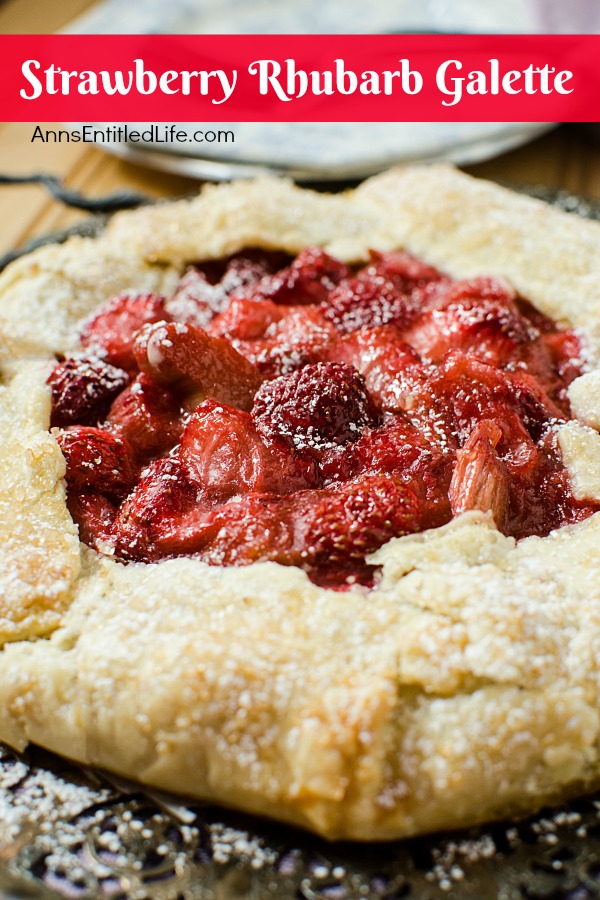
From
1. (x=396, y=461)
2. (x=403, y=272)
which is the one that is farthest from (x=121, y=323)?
(x=396, y=461)

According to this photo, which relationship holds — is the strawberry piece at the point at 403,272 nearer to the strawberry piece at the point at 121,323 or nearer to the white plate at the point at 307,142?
the strawberry piece at the point at 121,323

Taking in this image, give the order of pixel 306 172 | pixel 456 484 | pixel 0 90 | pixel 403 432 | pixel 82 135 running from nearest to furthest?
pixel 456 484 → pixel 403 432 → pixel 306 172 → pixel 82 135 → pixel 0 90

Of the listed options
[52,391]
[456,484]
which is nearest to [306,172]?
[52,391]

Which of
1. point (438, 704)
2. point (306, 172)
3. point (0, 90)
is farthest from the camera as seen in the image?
point (0, 90)

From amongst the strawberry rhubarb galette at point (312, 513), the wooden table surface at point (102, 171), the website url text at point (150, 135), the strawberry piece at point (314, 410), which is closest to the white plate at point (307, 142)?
the website url text at point (150, 135)

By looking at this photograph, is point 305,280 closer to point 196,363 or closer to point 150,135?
point 196,363

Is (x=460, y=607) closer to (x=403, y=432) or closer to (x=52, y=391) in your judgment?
(x=403, y=432)
